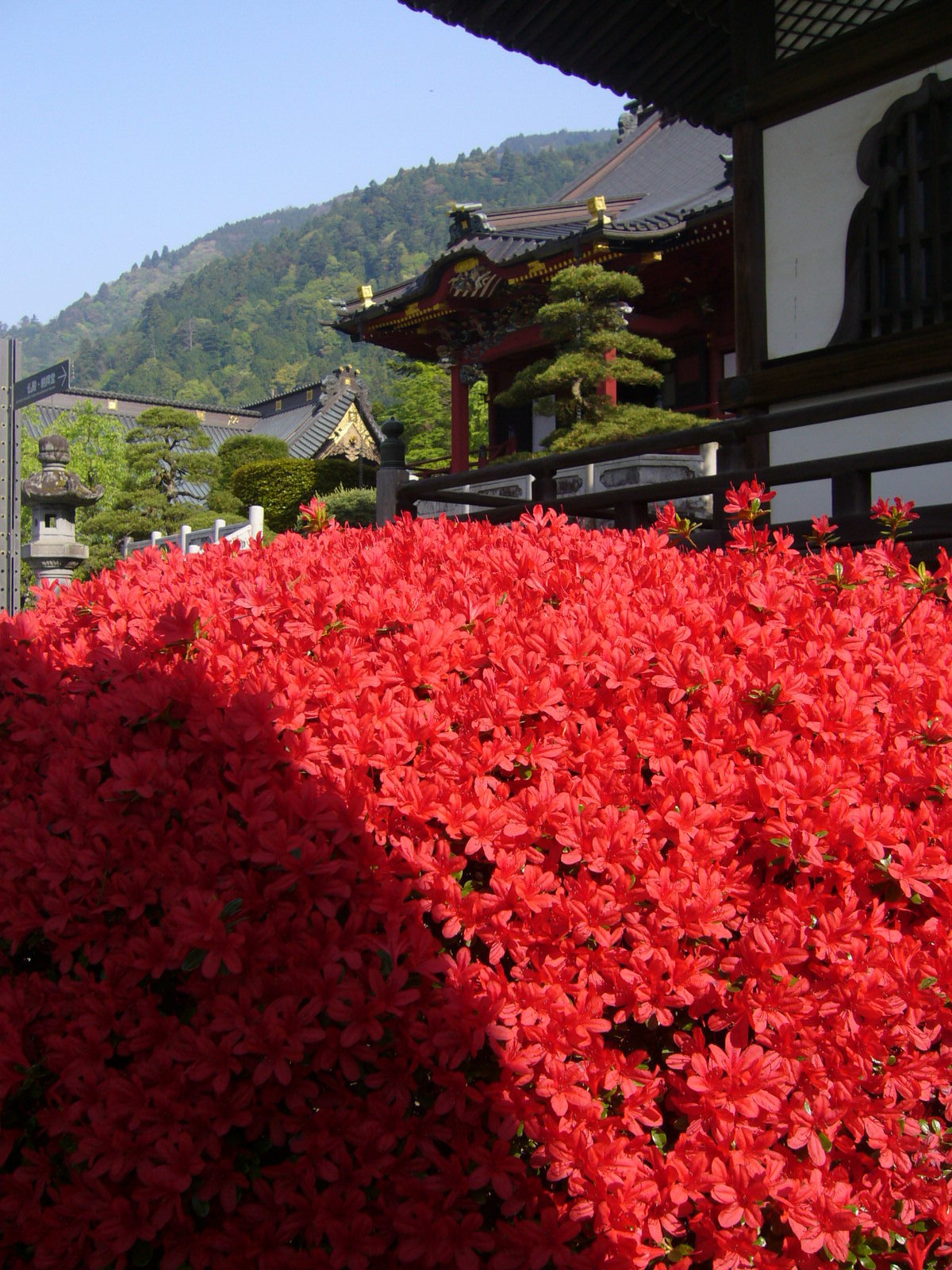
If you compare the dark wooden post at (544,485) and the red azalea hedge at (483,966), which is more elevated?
the dark wooden post at (544,485)

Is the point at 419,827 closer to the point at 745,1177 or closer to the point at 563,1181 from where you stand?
the point at 563,1181

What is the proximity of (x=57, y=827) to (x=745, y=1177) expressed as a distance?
1.38 meters

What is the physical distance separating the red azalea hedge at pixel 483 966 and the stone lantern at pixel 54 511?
40.0ft

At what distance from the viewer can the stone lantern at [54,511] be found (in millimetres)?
13438

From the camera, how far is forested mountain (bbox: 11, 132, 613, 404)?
5517 inches

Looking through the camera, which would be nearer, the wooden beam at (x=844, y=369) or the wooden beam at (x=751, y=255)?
the wooden beam at (x=844, y=369)

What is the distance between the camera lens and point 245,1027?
161 centimetres

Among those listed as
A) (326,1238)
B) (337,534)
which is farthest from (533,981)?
(337,534)

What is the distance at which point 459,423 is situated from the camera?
752 inches

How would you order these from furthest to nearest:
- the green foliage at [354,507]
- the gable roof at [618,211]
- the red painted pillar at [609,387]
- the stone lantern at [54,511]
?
1. the green foliage at [354,507]
2. the red painted pillar at [609,387]
3. the gable roof at [618,211]
4. the stone lantern at [54,511]

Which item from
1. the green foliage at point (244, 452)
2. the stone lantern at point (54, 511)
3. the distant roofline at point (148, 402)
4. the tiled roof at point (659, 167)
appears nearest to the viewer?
the stone lantern at point (54, 511)

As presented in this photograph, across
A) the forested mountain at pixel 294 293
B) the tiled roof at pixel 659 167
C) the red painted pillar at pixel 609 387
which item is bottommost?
the red painted pillar at pixel 609 387

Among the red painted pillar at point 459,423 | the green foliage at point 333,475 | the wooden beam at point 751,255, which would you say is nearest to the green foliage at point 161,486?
the green foliage at point 333,475

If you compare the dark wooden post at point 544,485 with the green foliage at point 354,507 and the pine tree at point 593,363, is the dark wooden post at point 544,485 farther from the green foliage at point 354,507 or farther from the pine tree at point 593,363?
the green foliage at point 354,507
